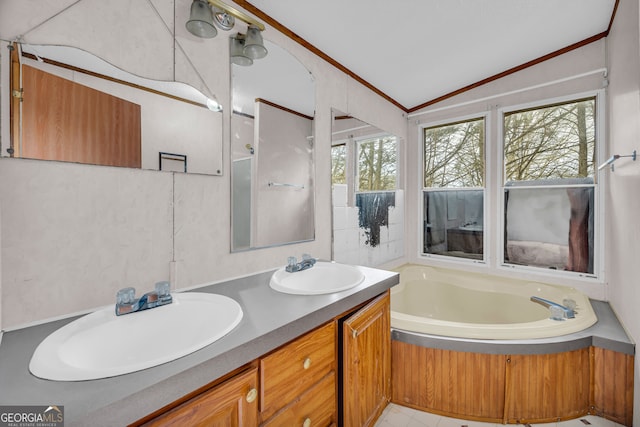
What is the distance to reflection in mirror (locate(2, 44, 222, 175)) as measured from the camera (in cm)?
91

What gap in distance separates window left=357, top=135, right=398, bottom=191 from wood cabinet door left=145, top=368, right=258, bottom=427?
1878 mm

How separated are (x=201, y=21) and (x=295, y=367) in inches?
58.4

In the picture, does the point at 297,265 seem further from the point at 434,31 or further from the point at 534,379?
the point at 434,31

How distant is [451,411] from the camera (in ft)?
5.66

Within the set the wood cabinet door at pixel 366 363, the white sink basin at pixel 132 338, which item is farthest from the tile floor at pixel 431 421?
the white sink basin at pixel 132 338

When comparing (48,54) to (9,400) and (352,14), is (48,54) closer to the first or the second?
(9,400)

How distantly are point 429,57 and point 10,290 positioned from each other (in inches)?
108

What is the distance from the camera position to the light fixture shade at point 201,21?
1.24 meters

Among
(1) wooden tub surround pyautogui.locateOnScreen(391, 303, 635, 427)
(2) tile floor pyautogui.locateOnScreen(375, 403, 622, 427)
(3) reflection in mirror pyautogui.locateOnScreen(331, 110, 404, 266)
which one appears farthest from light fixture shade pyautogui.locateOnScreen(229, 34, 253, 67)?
(2) tile floor pyautogui.locateOnScreen(375, 403, 622, 427)

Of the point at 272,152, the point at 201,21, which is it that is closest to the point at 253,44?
the point at 201,21

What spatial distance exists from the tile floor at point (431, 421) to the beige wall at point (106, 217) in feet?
4.12

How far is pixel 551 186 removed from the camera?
247cm

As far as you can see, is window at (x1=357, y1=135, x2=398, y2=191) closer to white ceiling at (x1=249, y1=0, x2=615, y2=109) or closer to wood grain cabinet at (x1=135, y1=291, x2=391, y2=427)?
white ceiling at (x1=249, y1=0, x2=615, y2=109)

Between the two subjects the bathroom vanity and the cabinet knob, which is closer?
the bathroom vanity
